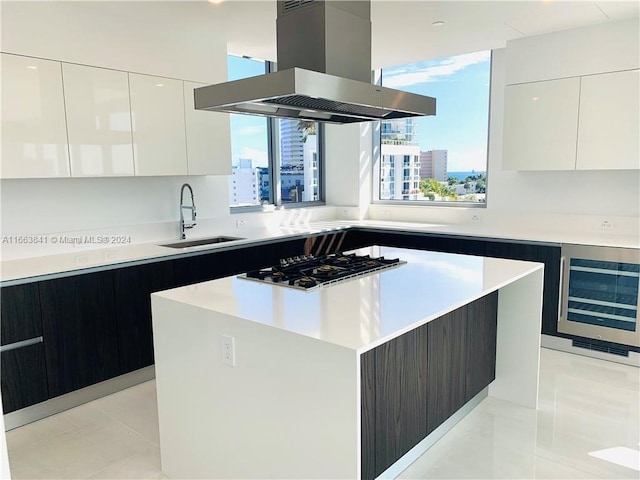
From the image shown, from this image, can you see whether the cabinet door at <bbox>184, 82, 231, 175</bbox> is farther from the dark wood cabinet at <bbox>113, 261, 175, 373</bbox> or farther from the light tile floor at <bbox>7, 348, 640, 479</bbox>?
the light tile floor at <bbox>7, 348, 640, 479</bbox>

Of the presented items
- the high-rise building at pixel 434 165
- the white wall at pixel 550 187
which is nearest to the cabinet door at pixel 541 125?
the white wall at pixel 550 187

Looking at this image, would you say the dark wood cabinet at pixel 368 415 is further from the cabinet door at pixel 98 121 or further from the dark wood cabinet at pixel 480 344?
the cabinet door at pixel 98 121

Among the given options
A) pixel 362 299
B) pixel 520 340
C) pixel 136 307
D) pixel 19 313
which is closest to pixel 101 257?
pixel 136 307

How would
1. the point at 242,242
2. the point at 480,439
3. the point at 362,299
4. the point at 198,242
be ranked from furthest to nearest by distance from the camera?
the point at 198,242
the point at 242,242
the point at 480,439
the point at 362,299

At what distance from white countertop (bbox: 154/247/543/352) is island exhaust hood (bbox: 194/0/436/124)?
840 millimetres

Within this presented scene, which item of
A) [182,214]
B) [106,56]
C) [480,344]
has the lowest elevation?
[480,344]

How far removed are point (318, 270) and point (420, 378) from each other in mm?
723

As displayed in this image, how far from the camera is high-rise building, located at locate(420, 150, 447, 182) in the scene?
5.06 metres

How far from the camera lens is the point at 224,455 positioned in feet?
6.50

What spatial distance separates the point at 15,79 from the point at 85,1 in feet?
2.38

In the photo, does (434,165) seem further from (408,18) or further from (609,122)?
(408,18)

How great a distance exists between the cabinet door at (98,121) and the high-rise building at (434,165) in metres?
3.11

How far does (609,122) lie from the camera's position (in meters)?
3.59

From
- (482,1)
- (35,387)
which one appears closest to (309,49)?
(482,1)
